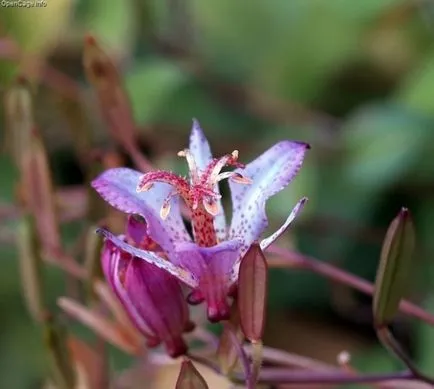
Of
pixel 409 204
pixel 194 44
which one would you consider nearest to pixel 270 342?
pixel 409 204

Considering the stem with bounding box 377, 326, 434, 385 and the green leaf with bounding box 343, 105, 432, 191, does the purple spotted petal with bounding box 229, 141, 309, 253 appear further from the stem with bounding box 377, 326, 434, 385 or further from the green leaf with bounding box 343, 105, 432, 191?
the green leaf with bounding box 343, 105, 432, 191

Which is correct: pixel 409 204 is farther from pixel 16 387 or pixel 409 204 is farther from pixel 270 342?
pixel 16 387

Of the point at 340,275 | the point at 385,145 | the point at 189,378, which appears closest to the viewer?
the point at 189,378

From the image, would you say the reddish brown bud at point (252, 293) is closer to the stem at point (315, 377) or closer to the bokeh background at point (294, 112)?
the stem at point (315, 377)

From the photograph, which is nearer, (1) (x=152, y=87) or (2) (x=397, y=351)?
(2) (x=397, y=351)

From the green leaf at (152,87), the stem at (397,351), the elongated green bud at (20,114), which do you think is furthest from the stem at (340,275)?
the green leaf at (152,87)

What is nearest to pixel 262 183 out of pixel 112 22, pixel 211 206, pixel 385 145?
pixel 211 206

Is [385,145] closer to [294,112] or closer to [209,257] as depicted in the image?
[294,112]

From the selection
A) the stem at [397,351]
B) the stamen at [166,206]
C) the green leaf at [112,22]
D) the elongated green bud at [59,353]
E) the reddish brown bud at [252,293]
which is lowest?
the elongated green bud at [59,353]
